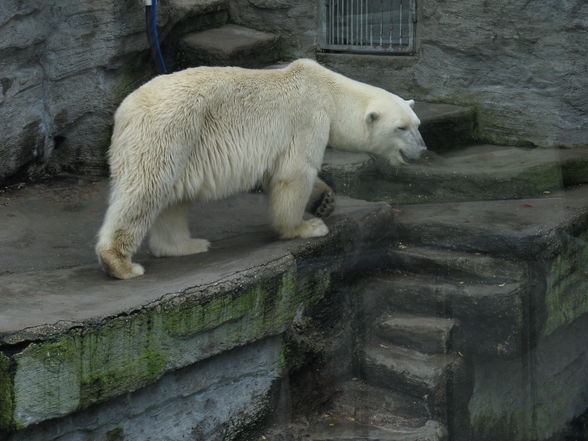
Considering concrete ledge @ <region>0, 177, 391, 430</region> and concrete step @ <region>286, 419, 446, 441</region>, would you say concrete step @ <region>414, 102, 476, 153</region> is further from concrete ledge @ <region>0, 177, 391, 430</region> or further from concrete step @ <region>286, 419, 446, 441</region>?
concrete step @ <region>286, 419, 446, 441</region>

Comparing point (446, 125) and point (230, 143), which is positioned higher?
point (230, 143)

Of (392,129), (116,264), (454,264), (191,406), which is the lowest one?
(191,406)

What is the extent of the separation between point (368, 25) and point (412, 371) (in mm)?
2737

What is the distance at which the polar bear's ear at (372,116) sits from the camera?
4449mm

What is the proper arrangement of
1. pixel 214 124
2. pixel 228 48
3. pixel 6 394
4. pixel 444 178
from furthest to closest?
pixel 228 48 < pixel 444 178 < pixel 214 124 < pixel 6 394

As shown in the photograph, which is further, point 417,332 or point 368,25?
point 368,25

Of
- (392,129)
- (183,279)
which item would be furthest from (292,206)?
(183,279)

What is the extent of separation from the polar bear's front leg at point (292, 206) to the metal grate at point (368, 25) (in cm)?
210

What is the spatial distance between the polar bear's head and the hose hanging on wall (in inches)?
68.5

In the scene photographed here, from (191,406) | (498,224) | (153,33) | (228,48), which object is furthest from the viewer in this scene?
(228,48)

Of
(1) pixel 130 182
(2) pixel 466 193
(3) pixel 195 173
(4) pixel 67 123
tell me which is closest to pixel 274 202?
(3) pixel 195 173

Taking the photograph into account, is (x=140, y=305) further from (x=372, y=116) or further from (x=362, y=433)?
(x=372, y=116)

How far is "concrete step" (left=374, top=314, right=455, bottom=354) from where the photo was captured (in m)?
4.41

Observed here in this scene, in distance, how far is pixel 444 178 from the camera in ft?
17.1
